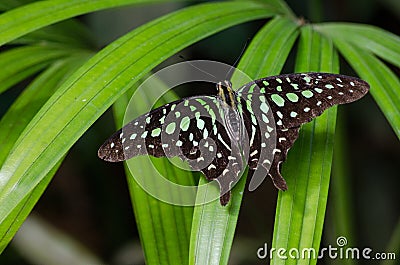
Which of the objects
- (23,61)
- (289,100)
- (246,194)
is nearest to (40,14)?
(23,61)

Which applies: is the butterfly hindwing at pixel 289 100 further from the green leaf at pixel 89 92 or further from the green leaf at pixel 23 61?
the green leaf at pixel 23 61

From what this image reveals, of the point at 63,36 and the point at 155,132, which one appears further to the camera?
the point at 63,36

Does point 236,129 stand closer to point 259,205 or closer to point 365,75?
point 365,75

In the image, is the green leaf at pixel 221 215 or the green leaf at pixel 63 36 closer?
the green leaf at pixel 221 215

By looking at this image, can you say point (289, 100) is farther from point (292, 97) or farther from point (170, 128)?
point (170, 128)

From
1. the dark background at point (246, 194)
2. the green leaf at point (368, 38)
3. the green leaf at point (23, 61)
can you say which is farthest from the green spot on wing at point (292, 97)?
the dark background at point (246, 194)

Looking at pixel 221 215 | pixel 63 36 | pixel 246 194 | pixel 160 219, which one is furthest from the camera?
pixel 246 194
